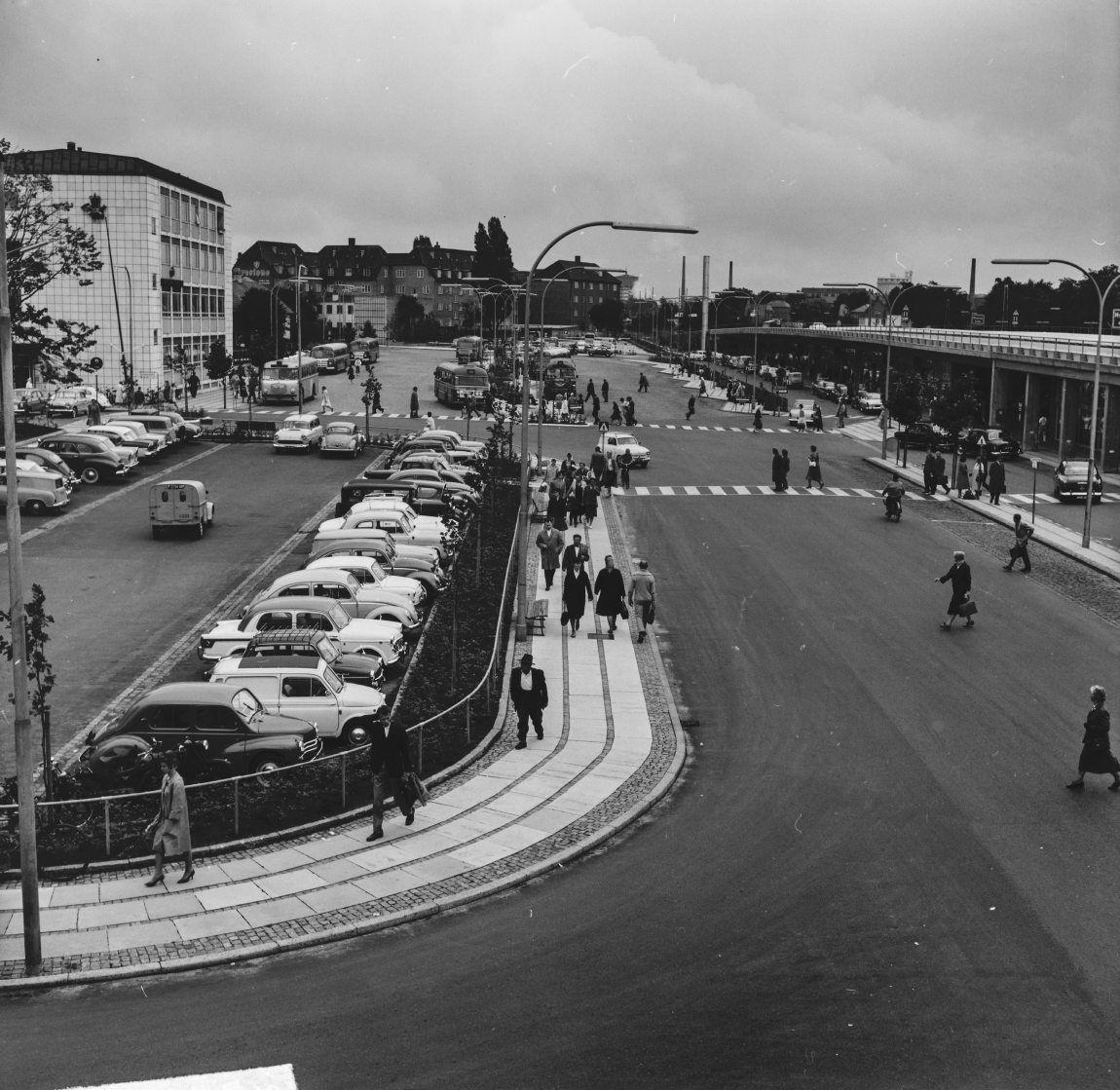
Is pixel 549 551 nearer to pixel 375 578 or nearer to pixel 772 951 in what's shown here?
pixel 375 578

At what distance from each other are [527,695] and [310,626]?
607cm

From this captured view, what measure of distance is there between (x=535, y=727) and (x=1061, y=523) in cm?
2656

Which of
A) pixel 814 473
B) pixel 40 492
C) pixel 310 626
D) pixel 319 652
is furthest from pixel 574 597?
pixel 814 473

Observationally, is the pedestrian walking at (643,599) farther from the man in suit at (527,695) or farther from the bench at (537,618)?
the man in suit at (527,695)

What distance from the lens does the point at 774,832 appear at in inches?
637

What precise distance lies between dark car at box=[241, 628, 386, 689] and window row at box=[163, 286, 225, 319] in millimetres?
70200

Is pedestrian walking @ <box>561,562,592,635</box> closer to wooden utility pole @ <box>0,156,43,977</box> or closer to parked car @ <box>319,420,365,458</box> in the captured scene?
wooden utility pole @ <box>0,156,43,977</box>

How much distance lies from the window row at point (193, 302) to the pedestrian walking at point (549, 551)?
6375cm

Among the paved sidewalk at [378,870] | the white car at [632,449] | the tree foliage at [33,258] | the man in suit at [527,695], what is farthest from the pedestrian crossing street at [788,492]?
the man in suit at [527,695]

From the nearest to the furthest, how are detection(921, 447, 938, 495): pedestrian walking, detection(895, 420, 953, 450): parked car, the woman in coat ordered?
the woman in coat → detection(921, 447, 938, 495): pedestrian walking → detection(895, 420, 953, 450): parked car

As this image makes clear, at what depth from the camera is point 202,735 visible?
18.4m

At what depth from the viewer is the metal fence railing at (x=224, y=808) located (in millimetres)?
15391

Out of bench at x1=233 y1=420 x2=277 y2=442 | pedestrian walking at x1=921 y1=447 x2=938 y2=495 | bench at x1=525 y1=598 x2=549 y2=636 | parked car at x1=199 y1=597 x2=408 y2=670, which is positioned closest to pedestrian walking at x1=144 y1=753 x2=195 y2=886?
parked car at x1=199 y1=597 x2=408 y2=670

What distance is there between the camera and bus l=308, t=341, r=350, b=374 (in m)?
98.1
